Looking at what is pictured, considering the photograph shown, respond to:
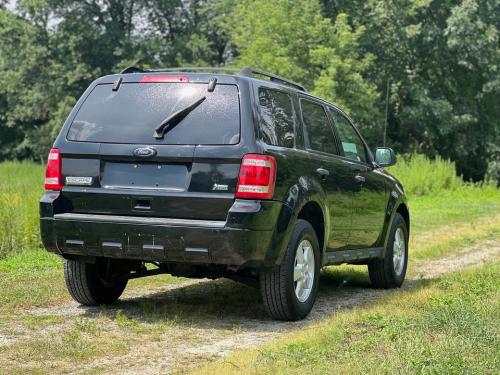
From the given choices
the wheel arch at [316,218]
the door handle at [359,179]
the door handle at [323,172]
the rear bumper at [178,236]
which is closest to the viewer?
the rear bumper at [178,236]

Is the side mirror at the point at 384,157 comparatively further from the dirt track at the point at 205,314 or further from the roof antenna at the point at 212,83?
the roof antenna at the point at 212,83

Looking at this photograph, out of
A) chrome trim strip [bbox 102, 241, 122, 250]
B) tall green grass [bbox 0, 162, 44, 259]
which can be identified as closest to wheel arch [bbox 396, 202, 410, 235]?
chrome trim strip [bbox 102, 241, 122, 250]

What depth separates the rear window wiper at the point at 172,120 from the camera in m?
6.90

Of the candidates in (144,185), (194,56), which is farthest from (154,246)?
(194,56)

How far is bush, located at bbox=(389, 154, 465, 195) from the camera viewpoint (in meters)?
27.2

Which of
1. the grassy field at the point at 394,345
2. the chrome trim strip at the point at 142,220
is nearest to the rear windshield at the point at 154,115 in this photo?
the chrome trim strip at the point at 142,220

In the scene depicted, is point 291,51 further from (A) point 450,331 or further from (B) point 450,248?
(A) point 450,331

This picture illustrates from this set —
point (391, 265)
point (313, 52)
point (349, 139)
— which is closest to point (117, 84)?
point (349, 139)

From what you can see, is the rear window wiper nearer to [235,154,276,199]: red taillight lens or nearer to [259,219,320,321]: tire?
[235,154,276,199]: red taillight lens

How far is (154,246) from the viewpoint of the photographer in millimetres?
6750

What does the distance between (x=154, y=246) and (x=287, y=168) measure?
4.02ft

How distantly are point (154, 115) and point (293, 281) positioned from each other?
5.69 feet

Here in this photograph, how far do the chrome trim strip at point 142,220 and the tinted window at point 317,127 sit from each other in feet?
5.27

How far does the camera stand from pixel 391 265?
9695 millimetres
